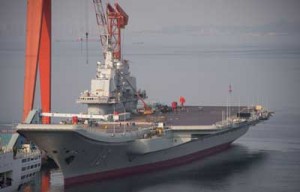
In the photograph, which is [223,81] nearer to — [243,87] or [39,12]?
[243,87]

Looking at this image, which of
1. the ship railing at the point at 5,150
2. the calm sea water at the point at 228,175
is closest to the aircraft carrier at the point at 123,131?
the calm sea water at the point at 228,175

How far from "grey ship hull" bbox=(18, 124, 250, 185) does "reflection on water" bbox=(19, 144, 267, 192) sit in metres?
0.74

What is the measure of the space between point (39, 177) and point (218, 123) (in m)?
13.3

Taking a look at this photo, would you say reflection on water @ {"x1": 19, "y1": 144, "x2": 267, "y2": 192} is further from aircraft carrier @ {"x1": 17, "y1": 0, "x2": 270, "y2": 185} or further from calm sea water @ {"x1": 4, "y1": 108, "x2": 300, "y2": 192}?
aircraft carrier @ {"x1": 17, "y1": 0, "x2": 270, "y2": 185}

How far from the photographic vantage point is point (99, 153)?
→ 132 ft

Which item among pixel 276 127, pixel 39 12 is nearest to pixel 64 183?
pixel 39 12

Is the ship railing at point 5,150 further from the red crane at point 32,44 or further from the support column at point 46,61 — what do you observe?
the support column at point 46,61

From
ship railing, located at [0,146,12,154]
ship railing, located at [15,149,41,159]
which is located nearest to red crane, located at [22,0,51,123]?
ship railing, located at [15,149,41,159]

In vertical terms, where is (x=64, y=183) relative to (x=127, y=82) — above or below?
below

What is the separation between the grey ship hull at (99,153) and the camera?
37.9 m

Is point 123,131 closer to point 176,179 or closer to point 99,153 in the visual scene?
point 99,153

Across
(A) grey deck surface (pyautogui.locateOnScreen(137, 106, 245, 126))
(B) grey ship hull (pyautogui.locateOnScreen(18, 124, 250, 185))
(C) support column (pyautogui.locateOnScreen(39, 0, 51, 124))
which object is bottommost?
(B) grey ship hull (pyautogui.locateOnScreen(18, 124, 250, 185))

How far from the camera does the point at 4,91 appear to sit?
97688mm

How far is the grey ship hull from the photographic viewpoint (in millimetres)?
37894
